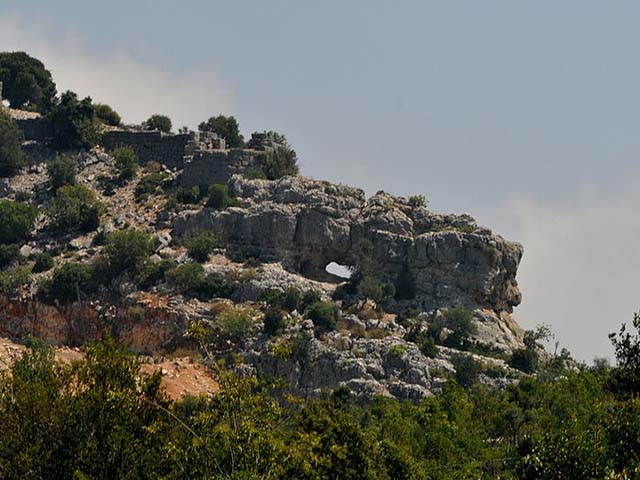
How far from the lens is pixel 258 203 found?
258 ft

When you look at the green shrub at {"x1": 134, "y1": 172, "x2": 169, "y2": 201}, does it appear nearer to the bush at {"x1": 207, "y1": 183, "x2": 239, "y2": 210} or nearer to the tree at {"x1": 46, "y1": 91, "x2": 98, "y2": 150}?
the bush at {"x1": 207, "y1": 183, "x2": 239, "y2": 210}

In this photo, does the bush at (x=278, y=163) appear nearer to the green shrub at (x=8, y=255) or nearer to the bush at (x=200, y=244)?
the bush at (x=200, y=244)

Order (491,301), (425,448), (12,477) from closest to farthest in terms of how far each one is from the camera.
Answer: (12,477)
(425,448)
(491,301)

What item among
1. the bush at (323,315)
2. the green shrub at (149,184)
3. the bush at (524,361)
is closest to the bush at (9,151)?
the green shrub at (149,184)

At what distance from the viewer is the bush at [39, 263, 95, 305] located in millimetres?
71875

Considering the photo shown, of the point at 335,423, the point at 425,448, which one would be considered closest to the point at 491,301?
the point at 425,448

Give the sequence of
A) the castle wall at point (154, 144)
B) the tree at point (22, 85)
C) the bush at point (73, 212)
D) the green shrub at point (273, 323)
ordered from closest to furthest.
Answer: the green shrub at point (273, 323) → the bush at point (73, 212) → the castle wall at point (154, 144) → the tree at point (22, 85)

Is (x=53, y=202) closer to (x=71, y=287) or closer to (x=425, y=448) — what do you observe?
(x=71, y=287)

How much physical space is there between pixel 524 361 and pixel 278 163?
65.0ft

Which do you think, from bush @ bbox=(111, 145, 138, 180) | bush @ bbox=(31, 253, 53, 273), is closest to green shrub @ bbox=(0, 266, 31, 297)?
bush @ bbox=(31, 253, 53, 273)

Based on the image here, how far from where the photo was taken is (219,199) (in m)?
78.4

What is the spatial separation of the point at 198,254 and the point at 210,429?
131ft

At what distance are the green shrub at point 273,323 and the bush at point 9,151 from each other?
20937 mm

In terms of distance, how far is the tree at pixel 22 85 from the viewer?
95750mm
